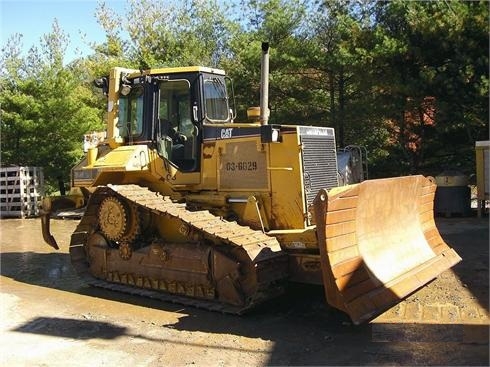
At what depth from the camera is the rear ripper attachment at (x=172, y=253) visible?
6.41m

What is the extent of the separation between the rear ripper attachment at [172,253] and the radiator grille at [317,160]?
91cm

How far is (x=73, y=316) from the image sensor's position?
671 cm

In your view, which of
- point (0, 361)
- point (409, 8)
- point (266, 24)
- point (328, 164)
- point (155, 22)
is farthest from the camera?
point (155, 22)

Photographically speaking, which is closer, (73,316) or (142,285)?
(73,316)

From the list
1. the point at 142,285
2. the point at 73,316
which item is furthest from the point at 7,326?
the point at 142,285

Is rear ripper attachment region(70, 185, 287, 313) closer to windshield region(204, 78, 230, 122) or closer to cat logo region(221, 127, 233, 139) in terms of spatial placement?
cat logo region(221, 127, 233, 139)

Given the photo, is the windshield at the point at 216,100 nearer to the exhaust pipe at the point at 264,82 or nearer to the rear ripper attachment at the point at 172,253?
the exhaust pipe at the point at 264,82

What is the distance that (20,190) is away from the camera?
57.6 ft

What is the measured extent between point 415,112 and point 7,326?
12093 millimetres

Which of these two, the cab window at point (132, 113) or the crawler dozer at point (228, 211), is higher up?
the cab window at point (132, 113)

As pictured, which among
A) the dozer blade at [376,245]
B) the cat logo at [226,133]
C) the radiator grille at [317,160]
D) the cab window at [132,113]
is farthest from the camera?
the cab window at [132,113]

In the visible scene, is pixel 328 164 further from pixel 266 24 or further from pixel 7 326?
pixel 266 24

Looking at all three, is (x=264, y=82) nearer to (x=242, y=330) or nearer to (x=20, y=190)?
(x=242, y=330)

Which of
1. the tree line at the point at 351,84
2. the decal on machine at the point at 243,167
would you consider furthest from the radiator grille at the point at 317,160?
the tree line at the point at 351,84
